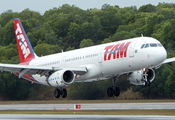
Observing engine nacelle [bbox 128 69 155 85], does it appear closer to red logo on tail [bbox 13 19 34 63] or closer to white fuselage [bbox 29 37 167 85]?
white fuselage [bbox 29 37 167 85]

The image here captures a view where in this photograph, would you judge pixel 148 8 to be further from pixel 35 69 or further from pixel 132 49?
pixel 132 49

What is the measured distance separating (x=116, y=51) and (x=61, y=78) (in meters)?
6.75

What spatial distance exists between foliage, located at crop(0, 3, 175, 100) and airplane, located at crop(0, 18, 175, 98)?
646 cm

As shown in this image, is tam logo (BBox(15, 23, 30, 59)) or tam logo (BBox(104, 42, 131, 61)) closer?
tam logo (BBox(104, 42, 131, 61))

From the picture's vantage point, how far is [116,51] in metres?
40.8

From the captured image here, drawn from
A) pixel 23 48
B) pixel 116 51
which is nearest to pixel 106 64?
pixel 116 51

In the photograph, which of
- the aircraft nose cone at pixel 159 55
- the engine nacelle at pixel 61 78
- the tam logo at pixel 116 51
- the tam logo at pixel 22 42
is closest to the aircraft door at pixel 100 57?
the tam logo at pixel 116 51

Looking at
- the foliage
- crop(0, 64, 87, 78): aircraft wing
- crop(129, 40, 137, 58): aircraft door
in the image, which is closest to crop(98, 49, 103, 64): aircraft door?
Answer: crop(0, 64, 87, 78): aircraft wing

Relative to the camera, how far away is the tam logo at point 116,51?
132 ft

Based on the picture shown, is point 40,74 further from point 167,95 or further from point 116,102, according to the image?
point 167,95

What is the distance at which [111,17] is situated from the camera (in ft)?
504

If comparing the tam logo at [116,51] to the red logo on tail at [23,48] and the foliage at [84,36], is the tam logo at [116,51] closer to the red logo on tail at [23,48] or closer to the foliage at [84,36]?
the foliage at [84,36]

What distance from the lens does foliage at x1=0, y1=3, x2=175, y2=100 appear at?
6862 cm

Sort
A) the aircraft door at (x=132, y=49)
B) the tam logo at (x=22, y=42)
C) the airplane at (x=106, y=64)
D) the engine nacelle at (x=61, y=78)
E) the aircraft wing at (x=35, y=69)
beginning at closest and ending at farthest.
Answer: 1. the airplane at (x=106, y=64)
2. the aircraft door at (x=132, y=49)
3. the engine nacelle at (x=61, y=78)
4. the aircraft wing at (x=35, y=69)
5. the tam logo at (x=22, y=42)
